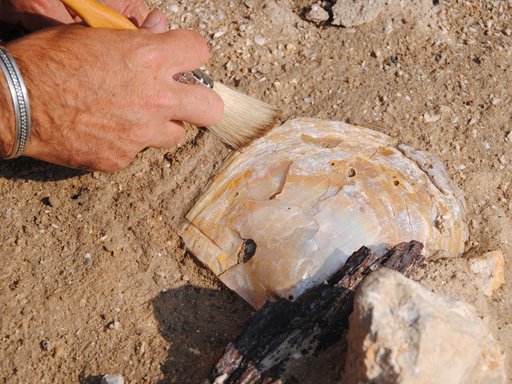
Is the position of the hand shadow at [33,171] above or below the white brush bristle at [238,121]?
below

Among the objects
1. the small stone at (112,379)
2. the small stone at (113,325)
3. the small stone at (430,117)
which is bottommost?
the small stone at (112,379)

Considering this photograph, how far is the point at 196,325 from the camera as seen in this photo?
1940mm

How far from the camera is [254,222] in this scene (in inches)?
80.4

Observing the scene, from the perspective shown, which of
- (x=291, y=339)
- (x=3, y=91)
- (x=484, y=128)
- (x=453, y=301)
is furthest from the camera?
(x=484, y=128)

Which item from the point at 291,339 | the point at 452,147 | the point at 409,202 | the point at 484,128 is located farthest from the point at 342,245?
the point at 484,128

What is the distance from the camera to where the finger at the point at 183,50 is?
6.46 ft

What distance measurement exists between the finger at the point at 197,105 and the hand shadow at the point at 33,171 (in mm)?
460

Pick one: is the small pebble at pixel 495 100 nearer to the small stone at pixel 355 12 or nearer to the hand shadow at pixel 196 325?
the small stone at pixel 355 12

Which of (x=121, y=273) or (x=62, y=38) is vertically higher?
(x=62, y=38)

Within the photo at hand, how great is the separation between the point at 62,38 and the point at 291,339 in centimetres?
112

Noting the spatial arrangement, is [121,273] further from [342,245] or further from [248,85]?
[248,85]

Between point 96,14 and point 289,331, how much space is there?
1.13m

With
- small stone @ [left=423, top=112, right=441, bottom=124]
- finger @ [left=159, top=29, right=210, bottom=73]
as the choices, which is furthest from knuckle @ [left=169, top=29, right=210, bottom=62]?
small stone @ [left=423, top=112, right=441, bottom=124]

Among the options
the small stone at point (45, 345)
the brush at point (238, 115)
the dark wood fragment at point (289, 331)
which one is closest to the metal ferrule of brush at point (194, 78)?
the brush at point (238, 115)
